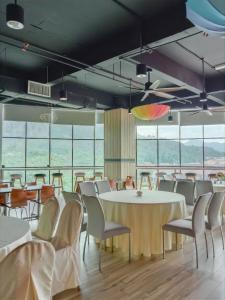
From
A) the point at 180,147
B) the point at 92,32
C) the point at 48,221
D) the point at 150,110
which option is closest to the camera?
the point at 48,221

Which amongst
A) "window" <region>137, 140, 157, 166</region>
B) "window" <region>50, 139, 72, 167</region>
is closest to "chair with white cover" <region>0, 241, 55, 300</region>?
"window" <region>50, 139, 72, 167</region>

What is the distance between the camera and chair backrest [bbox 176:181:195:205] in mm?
5336

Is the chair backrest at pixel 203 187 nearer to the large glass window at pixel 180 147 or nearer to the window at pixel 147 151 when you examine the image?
the large glass window at pixel 180 147

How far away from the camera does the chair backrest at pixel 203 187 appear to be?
18.8 ft

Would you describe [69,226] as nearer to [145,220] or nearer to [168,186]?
[145,220]

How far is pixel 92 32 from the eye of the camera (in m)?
4.55

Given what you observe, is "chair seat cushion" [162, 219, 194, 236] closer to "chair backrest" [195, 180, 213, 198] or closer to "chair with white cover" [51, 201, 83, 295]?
"chair with white cover" [51, 201, 83, 295]

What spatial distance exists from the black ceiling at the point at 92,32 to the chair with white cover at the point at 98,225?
8.88 feet

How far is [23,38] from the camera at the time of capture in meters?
4.75

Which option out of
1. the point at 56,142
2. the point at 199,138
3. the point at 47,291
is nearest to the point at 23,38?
the point at 47,291

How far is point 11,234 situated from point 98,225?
154 centimetres

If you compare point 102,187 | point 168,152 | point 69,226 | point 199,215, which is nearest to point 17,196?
point 102,187

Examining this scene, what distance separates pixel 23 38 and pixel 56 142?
622 centimetres

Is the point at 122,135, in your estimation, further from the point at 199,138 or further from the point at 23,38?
the point at 23,38
